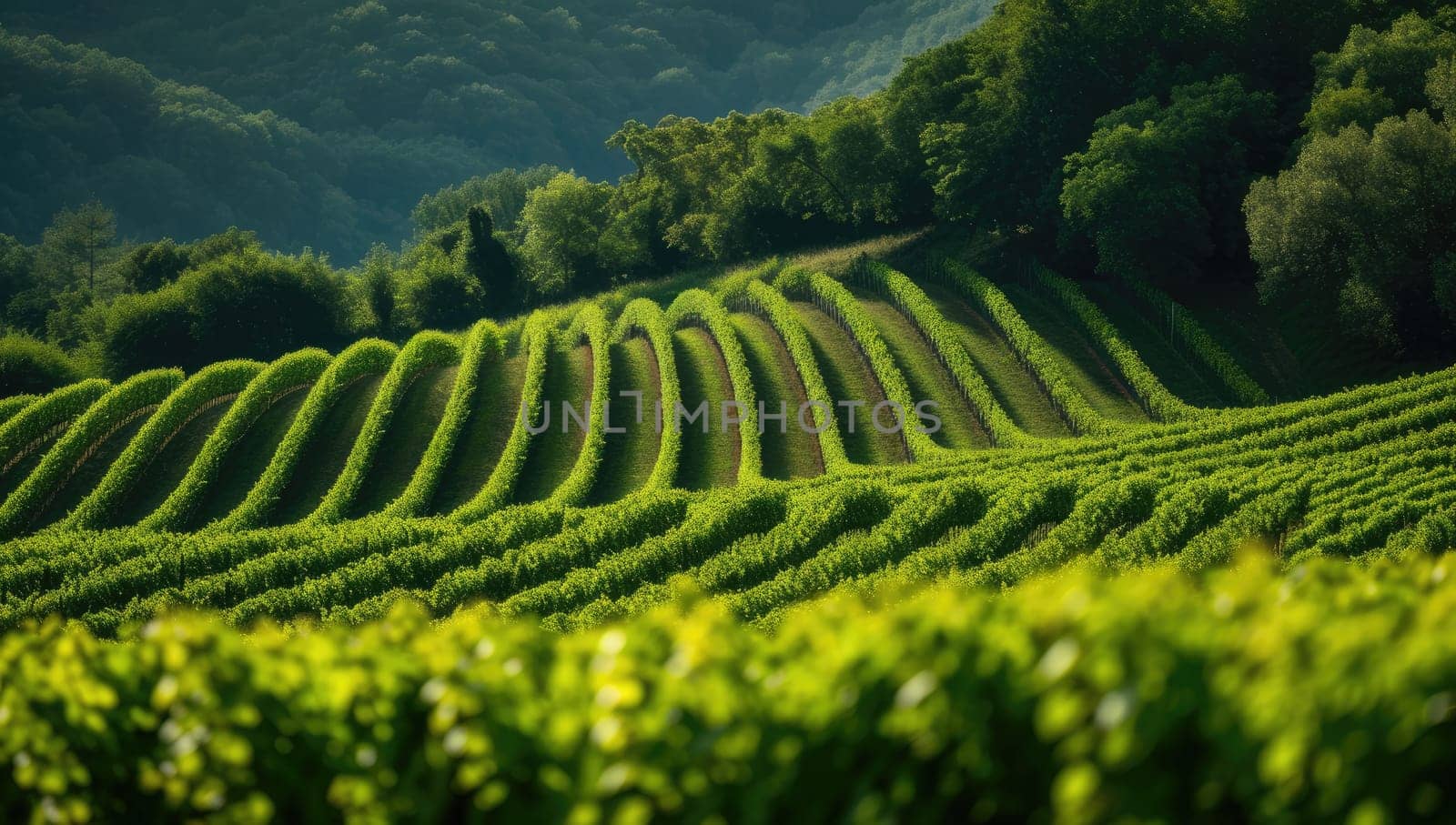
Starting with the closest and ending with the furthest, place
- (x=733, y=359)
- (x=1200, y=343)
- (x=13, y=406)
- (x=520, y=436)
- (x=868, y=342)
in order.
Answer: (x=520, y=436)
(x=1200, y=343)
(x=733, y=359)
(x=868, y=342)
(x=13, y=406)

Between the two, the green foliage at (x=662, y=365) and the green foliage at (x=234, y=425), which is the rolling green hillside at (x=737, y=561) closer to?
the green foliage at (x=234, y=425)

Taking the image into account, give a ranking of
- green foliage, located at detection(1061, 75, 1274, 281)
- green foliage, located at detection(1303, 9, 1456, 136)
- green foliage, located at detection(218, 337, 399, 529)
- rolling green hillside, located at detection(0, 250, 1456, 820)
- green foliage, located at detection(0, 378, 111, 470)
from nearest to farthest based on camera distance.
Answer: rolling green hillside, located at detection(0, 250, 1456, 820) → green foliage, located at detection(218, 337, 399, 529) → green foliage, located at detection(1303, 9, 1456, 136) → green foliage, located at detection(0, 378, 111, 470) → green foliage, located at detection(1061, 75, 1274, 281)

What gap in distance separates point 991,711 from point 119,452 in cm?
5364

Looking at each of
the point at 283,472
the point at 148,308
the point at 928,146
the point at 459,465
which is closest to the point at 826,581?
the point at 459,465

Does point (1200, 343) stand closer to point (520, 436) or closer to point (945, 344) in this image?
point (945, 344)

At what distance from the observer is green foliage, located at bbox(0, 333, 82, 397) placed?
6944cm

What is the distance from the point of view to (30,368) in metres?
70.8

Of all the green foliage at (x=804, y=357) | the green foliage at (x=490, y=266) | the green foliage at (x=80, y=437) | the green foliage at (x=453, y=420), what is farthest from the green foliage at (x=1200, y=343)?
the green foliage at (x=490, y=266)

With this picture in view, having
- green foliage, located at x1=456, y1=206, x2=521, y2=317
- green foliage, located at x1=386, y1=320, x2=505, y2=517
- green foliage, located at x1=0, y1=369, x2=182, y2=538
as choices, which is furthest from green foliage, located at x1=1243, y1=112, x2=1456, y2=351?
green foliage, located at x1=456, y1=206, x2=521, y2=317

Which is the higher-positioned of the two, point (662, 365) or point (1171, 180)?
point (1171, 180)

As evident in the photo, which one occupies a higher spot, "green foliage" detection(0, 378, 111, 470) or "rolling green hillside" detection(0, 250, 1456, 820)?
"green foliage" detection(0, 378, 111, 470)

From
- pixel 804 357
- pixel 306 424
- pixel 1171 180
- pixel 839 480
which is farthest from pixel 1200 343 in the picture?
pixel 306 424

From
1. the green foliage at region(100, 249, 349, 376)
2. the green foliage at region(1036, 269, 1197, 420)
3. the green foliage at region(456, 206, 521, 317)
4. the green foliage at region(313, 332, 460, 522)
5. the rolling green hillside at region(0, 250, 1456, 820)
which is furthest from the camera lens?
the green foliage at region(456, 206, 521, 317)

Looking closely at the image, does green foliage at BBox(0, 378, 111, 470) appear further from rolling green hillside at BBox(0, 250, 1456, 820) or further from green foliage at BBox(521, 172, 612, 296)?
green foliage at BBox(521, 172, 612, 296)
